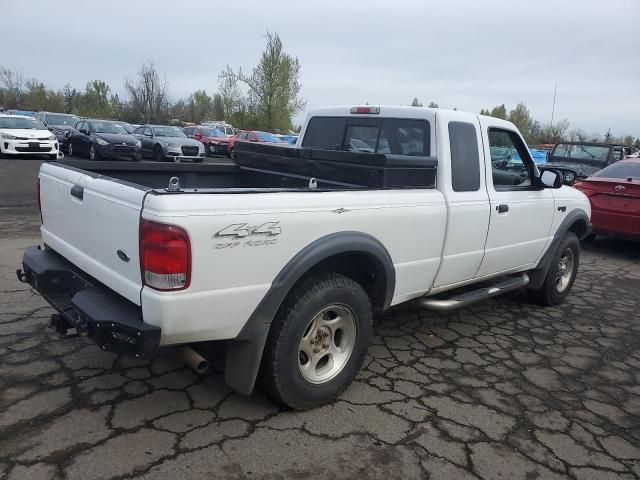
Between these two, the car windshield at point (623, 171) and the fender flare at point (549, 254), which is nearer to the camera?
the fender flare at point (549, 254)

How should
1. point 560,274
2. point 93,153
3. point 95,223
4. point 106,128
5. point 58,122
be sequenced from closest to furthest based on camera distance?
point 95,223
point 560,274
point 93,153
point 106,128
point 58,122

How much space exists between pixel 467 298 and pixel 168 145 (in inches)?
679

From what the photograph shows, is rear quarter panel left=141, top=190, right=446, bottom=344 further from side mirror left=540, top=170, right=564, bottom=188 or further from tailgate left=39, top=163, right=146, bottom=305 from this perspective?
side mirror left=540, top=170, right=564, bottom=188

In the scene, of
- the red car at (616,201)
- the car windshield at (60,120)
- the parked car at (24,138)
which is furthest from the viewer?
the car windshield at (60,120)

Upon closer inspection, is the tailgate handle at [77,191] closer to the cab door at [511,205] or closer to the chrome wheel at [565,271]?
the cab door at [511,205]

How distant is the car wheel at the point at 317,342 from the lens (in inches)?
114

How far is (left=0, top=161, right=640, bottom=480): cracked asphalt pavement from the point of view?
2652mm

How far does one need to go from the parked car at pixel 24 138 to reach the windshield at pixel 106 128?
4.75ft

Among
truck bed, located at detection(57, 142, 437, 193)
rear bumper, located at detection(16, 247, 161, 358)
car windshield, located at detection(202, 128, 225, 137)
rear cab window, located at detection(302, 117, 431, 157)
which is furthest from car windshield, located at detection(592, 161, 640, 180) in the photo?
car windshield, located at detection(202, 128, 225, 137)

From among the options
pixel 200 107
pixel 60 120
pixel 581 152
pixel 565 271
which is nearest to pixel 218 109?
pixel 200 107

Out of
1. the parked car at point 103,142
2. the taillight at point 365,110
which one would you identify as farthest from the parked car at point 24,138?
the taillight at point 365,110

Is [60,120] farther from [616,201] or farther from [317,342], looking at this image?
[317,342]

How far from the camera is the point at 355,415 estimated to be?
3.17 m

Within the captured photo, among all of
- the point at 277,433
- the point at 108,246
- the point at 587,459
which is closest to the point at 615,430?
the point at 587,459
